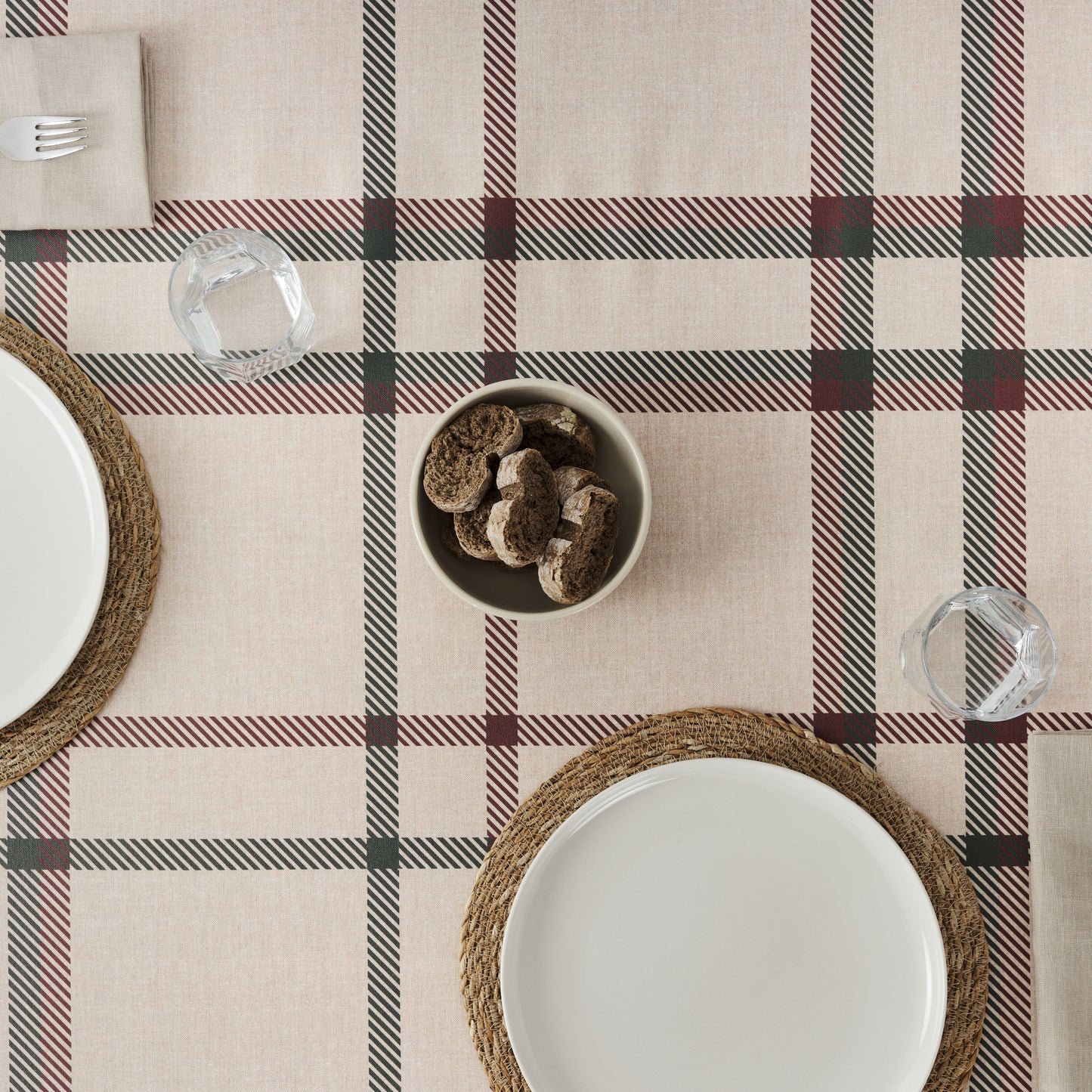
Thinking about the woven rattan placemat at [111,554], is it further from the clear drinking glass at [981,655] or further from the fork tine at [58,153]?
the clear drinking glass at [981,655]

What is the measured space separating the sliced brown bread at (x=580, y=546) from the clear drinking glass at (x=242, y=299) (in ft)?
1.01

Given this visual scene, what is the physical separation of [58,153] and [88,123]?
0.12 ft

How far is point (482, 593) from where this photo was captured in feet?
2.29

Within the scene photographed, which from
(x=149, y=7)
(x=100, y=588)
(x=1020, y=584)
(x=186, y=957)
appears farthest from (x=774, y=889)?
(x=149, y=7)

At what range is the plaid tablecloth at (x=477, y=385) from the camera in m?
0.75

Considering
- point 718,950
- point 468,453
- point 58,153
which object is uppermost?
point 58,153

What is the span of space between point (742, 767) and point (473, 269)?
0.51 meters

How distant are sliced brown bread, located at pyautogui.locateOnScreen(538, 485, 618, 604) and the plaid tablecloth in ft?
0.35

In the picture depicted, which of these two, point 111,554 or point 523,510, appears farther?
point 111,554

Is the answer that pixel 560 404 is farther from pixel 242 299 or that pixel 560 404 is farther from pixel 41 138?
pixel 41 138

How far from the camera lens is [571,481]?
673 mm

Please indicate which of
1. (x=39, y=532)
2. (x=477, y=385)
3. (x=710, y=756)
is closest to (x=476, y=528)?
(x=477, y=385)

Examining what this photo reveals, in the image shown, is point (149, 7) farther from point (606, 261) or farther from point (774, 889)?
point (774, 889)

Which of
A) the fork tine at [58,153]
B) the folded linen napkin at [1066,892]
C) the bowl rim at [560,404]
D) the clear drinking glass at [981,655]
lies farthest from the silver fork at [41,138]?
the folded linen napkin at [1066,892]
